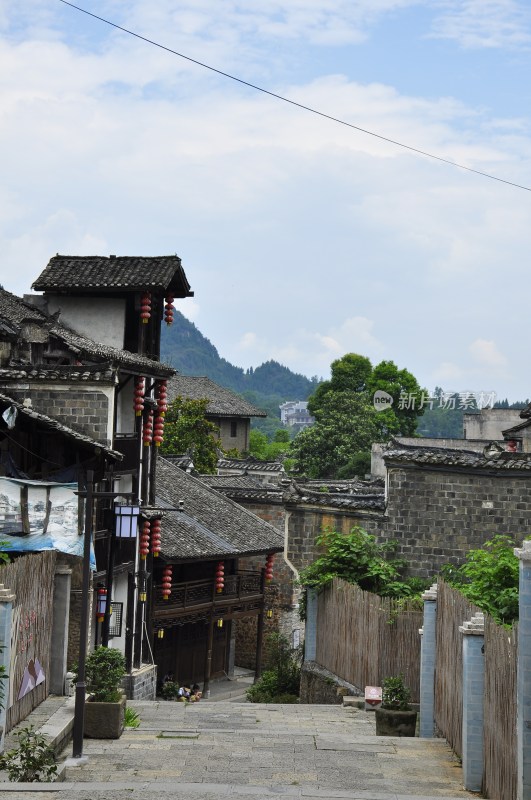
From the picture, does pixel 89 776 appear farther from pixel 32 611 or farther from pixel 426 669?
pixel 426 669

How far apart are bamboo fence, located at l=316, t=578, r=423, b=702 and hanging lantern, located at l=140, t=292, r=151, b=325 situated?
929 centimetres

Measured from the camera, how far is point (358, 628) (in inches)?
902

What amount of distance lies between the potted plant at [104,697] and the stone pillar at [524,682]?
761cm

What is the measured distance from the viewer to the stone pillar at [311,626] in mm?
26969

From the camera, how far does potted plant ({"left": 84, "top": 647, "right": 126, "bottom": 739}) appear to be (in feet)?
53.4

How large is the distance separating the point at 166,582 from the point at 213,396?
51.1m

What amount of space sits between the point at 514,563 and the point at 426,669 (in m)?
2.22

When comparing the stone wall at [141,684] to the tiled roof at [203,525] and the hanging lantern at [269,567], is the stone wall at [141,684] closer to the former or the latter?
the tiled roof at [203,525]

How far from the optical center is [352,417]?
79250mm

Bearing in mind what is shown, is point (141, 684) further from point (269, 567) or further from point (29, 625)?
point (29, 625)

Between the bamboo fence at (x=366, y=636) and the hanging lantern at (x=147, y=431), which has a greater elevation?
the hanging lantern at (x=147, y=431)

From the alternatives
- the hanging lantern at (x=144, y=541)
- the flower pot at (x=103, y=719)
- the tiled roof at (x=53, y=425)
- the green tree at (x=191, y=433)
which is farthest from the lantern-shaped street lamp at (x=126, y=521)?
the green tree at (x=191, y=433)

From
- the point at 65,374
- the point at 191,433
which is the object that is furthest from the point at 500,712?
the point at 191,433

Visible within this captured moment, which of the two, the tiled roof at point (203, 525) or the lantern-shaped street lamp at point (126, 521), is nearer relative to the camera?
the lantern-shaped street lamp at point (126, 521)
